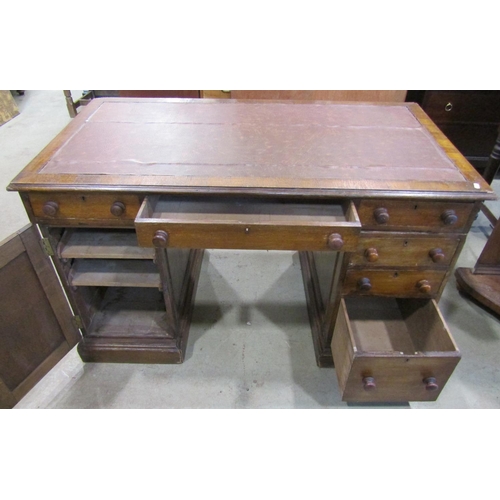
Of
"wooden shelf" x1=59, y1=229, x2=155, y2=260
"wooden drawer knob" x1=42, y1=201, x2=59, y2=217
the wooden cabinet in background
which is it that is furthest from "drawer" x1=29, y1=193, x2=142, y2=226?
the wooden cabinet in background

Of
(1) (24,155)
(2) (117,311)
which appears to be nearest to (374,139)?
(2) (117,311)

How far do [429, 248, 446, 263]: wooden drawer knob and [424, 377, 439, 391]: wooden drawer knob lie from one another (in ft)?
1.24

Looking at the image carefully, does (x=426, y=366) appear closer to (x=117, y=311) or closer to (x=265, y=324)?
(x=265, y=324)

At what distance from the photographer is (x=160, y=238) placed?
1.09m

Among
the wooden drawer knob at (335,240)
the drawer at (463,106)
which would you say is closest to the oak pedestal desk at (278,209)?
the wooden drawer knob at (335,240)

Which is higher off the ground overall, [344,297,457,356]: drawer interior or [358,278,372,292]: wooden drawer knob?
[358,278,372,292]: wooden drawer knob

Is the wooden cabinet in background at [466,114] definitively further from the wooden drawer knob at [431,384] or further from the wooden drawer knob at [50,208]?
the wooden drawer knob at [50,208]

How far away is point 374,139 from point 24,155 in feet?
9.59

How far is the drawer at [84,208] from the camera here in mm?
1169

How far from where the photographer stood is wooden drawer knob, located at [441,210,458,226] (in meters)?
1.15

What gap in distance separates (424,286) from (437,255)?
5.5 inches

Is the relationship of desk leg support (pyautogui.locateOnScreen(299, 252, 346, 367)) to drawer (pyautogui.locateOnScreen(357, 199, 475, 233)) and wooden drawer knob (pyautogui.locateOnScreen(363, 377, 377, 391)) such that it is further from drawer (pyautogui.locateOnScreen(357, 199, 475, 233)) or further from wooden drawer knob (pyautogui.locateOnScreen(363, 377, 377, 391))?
wooden drawer knob (pyautogui.locateOnScreen(363, 377, 377, 391))

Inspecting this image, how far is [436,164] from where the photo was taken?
4.05 feet

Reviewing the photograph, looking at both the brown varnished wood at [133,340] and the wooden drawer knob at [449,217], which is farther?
the brown varnished wood at [133,340]
